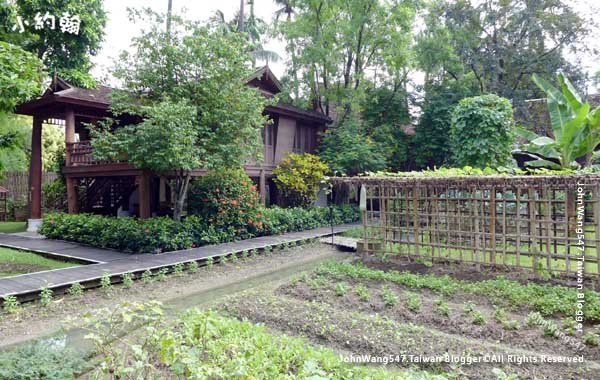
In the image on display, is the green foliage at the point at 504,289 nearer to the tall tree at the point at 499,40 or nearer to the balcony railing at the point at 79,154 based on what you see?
the balcony railing at the point at 79,154

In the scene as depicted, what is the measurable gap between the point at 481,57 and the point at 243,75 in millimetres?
12776

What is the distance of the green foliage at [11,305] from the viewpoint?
6.43 metres

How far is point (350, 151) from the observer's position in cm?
1791

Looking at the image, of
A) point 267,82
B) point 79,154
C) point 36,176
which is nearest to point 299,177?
point 267,82

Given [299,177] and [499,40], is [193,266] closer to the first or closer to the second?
[299,177]

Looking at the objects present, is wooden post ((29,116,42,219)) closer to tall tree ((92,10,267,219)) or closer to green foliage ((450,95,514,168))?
tall tree ((92,10,267,219))

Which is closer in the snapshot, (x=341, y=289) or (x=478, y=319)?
(x=478, y=319)

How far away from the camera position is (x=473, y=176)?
8.06 m

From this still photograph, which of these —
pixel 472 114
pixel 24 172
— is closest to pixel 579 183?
pixel 472 114

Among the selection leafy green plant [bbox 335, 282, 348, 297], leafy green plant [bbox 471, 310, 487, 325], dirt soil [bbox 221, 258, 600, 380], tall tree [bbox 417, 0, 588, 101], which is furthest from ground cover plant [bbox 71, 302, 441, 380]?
tall tree [bbox 417, 0, 588, 101]

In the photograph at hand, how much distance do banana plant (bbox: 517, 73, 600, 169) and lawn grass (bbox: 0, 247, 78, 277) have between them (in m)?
13.1

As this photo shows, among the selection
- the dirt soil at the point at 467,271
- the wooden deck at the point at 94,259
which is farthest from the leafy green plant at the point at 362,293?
the wooden deck at the point at 94,259

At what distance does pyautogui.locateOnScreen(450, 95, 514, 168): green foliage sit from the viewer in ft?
47.9

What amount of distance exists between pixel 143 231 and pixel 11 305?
14.2 ft
